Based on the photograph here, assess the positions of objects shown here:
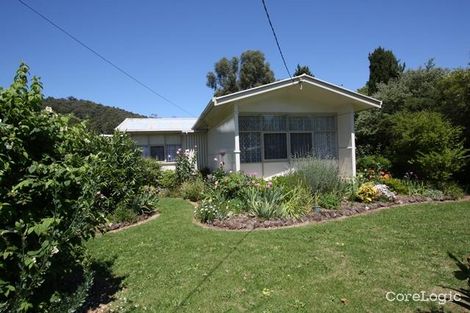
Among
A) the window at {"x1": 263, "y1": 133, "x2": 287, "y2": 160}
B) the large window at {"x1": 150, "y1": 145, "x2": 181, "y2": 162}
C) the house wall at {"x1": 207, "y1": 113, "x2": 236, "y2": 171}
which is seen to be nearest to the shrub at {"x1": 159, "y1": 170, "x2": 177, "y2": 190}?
the house wall at {"x1": 207, "y1": 113, "x2": 236, "y2": 171}

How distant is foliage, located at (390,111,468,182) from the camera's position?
10875 millimetres

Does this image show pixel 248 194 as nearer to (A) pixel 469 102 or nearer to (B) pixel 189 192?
(B) pixel 189 192

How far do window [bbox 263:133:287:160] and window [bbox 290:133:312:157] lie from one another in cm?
33

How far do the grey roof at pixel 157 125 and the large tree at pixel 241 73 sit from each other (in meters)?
22.1

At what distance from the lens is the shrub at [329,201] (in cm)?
874

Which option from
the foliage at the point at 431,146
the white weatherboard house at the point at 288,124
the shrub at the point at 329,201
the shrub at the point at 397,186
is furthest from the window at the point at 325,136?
the shrub at the point at 329,201

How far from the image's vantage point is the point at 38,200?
10.7 ft

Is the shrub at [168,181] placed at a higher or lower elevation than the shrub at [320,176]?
lower

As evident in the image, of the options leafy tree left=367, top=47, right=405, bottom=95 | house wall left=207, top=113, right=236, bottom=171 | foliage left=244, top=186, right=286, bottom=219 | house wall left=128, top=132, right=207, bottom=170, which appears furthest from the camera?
leafy tree left=367, top=47, right=405, bottom=95

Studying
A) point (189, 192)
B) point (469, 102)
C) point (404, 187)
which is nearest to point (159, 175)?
point (189, 192)

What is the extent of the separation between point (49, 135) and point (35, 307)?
1.65m

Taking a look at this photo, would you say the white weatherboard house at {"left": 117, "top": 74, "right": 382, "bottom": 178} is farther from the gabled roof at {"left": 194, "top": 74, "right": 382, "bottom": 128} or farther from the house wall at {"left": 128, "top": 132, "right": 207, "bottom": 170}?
the house wall at {"left": 128, "top": 132, "right": 207, "bottom": 170}

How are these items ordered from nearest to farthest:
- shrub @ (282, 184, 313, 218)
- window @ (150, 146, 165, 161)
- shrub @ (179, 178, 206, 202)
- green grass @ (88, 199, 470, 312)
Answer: green grass @ (88, 199, 470, 312) → shrub @ (282, 184, 313, 218) → shrub @ (179, 178, 206, 202) → window @ (150, 146, 165, 161)

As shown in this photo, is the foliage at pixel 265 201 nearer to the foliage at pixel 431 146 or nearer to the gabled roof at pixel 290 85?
the gabled roof at pixel 290 85
